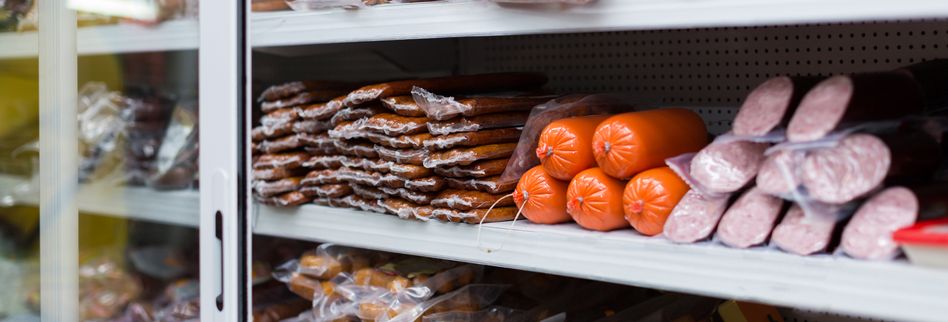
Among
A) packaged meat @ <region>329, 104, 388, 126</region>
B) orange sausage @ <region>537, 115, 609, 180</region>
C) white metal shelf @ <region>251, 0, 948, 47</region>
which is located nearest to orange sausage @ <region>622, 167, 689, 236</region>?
orange sausage @ <region>537, 115, 609, 180</region>

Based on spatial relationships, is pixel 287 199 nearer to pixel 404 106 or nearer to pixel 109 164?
pixel 404 106

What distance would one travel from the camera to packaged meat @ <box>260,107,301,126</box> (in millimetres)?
1771

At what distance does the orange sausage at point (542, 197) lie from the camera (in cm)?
138

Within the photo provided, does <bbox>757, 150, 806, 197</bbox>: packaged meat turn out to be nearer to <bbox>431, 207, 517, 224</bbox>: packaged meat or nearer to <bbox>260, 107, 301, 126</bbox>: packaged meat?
<bbox>431, 207, 517, 224</bbox>: packaged meat

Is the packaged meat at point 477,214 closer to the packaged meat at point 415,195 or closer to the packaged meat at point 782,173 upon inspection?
the packaged meat at point 415,195

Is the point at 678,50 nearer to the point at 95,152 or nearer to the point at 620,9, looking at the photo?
the point at 620,9

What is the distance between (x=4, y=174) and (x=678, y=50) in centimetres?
161

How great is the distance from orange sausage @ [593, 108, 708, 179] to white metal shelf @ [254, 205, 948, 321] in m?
0.11

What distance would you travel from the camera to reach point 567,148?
1.35 m

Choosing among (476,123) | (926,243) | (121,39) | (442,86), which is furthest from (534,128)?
(121,39)

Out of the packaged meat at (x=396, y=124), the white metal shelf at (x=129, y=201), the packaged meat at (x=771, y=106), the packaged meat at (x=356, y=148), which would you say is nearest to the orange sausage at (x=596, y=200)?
the packaged meat at (x=771, y=106)

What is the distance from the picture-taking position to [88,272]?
83.0 inches

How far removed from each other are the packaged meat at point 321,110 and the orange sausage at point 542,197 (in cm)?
45

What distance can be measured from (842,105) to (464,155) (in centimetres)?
63
